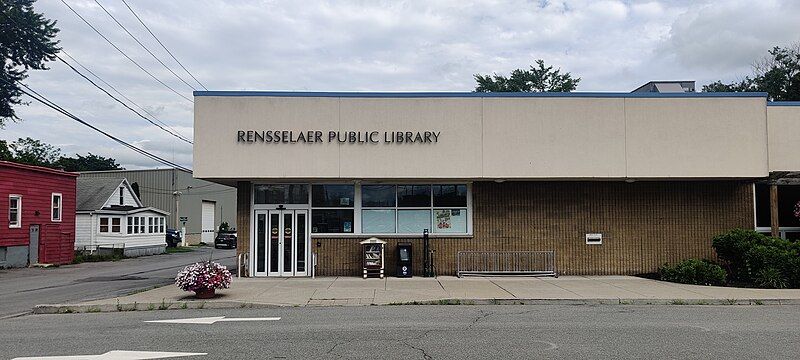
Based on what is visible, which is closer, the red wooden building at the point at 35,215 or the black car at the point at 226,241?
the red wooden building at the point at 35,215

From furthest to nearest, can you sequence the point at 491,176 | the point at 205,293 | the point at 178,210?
1. the point at 178,210
2. the point at 491,176
3. the point at 205,293

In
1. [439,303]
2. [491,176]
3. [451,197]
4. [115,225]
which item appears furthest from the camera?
[115,225]

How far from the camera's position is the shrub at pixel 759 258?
1794 centimetres

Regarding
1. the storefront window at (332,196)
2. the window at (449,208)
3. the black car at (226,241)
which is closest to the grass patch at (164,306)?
the storefront window at (332,196)

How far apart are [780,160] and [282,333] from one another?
1731 cm

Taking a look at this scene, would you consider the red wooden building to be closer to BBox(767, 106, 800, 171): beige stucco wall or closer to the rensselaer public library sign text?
Result: the rensselaer public library sign text

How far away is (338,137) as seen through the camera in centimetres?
2058

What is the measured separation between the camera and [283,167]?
20469mm

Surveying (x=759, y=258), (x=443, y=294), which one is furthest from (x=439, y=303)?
(x=759, y=258)

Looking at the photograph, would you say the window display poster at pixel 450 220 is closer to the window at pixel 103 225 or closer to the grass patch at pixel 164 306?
the grass patch at pixel 164 306

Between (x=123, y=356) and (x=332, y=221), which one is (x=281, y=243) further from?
(x=123, y=356)

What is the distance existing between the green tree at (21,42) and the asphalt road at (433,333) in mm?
39384

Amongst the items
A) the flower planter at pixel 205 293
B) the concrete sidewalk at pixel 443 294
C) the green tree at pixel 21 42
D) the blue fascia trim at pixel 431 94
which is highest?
the green tree at pixel 21 42

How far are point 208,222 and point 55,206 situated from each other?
1333 inches
